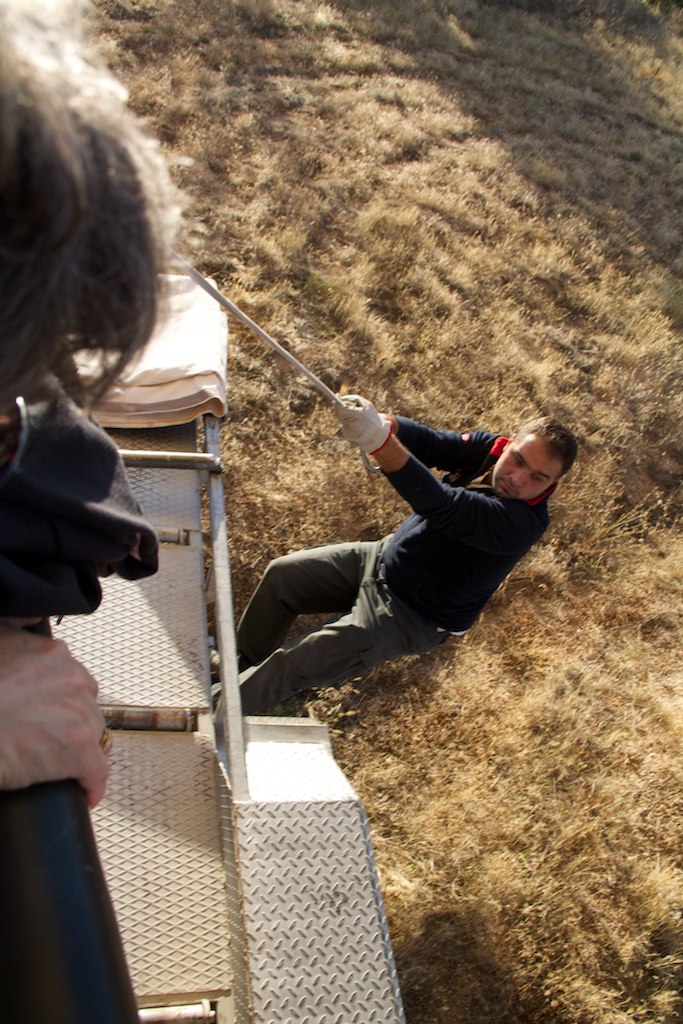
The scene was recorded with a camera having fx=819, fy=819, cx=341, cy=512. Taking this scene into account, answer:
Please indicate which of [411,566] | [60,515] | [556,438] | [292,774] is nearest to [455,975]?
[292,774]

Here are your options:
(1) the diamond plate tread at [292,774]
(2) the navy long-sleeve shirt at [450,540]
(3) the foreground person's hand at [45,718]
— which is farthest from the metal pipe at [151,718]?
(3) the foreground person's hand at [45,718]

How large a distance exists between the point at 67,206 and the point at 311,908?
6.23 ft

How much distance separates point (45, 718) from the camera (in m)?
1.20

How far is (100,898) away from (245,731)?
1.59 meters

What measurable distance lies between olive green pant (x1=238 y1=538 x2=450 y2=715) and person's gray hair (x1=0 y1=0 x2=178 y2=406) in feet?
8.33

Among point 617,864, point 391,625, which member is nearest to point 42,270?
point 391,625

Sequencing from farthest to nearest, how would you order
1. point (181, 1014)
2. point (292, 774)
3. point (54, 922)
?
point (292, 774) < point (181, 1014) < point (54, 922)

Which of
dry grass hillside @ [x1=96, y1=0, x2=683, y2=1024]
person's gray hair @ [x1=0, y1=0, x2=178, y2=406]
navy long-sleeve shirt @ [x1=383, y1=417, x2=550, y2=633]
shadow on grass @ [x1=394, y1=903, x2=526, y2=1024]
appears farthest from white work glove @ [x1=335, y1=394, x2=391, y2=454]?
person's gray hair @ [x1=0, y1=0, x2=178, y2=406]

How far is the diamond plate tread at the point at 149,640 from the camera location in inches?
A: 106

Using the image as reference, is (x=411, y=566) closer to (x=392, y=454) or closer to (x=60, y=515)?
(x=392, y=454)

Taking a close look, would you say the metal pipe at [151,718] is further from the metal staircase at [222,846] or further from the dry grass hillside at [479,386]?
the dry grass hillside at [479,386]

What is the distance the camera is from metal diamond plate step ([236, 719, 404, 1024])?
203 cm

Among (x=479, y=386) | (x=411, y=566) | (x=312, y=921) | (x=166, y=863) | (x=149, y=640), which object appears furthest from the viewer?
(x=479, y=386)

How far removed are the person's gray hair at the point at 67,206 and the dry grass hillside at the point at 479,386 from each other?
2364 millimetres
